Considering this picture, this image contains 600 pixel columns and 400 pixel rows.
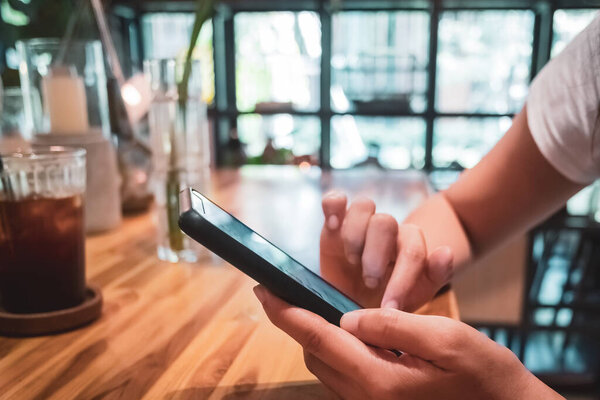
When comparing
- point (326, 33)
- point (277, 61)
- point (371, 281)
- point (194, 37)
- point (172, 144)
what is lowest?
point (371, 281)

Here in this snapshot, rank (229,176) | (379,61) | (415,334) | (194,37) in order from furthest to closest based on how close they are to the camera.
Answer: (379,61)
(229,176)
(194,37)
(415,334)

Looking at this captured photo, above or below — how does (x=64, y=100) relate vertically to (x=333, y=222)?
above

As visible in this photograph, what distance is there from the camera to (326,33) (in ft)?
9.70

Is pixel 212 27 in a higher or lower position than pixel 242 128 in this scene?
higher

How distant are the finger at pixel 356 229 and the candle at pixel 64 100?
538 mm

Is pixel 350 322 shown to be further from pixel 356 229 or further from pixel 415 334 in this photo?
pixel 356 229

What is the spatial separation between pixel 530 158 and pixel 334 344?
0.53m

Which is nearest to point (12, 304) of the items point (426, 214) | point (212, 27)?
point (426, 214)

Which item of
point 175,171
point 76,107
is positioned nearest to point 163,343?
point 175,171

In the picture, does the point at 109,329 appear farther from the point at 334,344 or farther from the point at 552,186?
the point at 552,186

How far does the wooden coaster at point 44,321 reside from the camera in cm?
54

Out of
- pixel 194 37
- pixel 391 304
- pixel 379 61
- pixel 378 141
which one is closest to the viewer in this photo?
pixel 391 304

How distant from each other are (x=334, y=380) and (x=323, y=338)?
5cm

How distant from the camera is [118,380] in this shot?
452mm
